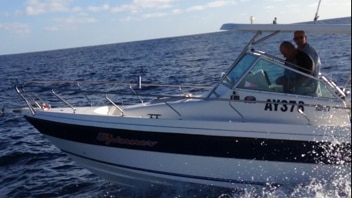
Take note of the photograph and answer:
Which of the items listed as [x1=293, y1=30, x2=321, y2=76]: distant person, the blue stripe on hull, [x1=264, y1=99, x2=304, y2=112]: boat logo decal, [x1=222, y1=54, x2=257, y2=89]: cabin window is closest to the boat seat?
→ [x1=222, y1=54, x2=257, y2=89]: cabin window

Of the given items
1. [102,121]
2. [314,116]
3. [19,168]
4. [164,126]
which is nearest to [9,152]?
[19,168]

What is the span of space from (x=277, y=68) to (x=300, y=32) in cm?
58

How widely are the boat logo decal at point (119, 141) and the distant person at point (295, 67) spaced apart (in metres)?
1.94

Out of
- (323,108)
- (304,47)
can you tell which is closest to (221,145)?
(323,108)

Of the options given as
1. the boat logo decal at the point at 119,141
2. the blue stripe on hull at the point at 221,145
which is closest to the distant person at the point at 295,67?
the blue stripe on hull at the point at 221,145

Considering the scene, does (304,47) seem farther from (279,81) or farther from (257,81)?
(257,81)

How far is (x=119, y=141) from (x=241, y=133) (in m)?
1.74

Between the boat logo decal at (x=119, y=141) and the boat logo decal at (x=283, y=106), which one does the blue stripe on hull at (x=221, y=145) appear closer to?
the boat logo decal at (x=119, y=141)

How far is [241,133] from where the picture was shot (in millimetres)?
5836

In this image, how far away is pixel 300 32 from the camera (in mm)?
6113

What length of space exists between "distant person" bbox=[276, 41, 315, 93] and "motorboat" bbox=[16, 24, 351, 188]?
1.5 inches

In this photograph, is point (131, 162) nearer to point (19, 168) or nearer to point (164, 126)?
point (164, 126)

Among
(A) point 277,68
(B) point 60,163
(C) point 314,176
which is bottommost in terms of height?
(B) point 60,163

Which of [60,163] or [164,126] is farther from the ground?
[164,126]
